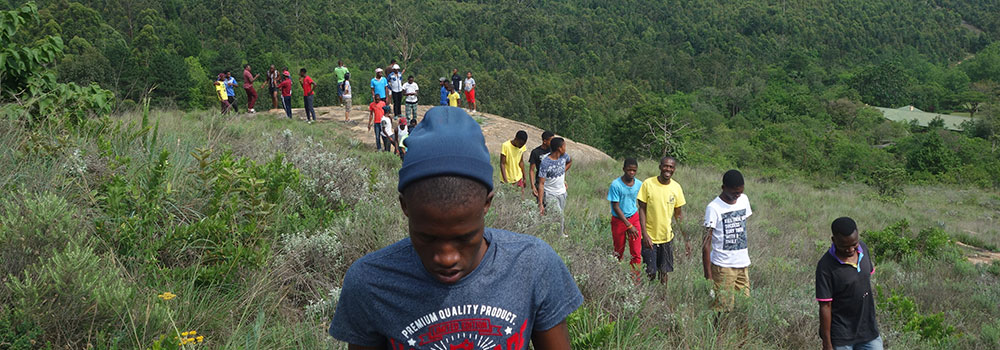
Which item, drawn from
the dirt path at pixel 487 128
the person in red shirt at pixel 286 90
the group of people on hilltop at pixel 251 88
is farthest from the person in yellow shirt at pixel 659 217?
the person in red shirt at pixel 286 90

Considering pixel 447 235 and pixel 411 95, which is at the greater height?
pixel 447 235

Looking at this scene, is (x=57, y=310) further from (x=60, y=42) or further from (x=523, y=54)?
(x=523, y=54)

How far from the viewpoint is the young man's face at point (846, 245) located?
4.07 m

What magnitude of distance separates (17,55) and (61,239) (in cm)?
330

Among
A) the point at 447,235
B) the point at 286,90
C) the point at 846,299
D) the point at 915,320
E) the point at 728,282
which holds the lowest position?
the point at 915,320

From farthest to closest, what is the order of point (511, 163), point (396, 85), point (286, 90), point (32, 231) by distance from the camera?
point (286, 90) → point (396, 85) → point (511, 163) → point (32, 231)

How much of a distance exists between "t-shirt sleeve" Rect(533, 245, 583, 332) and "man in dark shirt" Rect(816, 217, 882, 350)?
3.17 m

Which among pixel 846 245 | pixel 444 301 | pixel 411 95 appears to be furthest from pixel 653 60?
pixel 444 301

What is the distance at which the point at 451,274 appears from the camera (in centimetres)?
147

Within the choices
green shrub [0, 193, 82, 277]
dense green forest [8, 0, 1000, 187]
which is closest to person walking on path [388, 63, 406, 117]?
green shrub [0, 193, 82, 277]

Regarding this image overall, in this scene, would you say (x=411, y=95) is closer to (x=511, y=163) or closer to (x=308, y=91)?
(x=308, y=91)

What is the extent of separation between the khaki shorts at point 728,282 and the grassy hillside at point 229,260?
135mm

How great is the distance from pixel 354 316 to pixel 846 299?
3733 millimetres

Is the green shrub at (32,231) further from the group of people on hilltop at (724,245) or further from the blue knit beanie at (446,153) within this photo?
the group of people on hilltop at (724,245)
